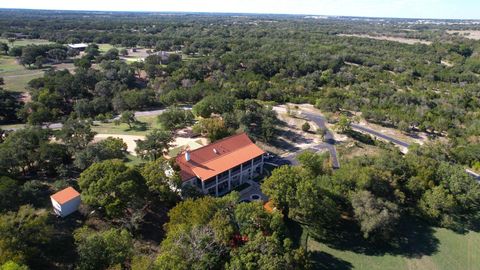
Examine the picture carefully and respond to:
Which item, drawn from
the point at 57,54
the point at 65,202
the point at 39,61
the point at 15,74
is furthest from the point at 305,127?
the point at 57,54

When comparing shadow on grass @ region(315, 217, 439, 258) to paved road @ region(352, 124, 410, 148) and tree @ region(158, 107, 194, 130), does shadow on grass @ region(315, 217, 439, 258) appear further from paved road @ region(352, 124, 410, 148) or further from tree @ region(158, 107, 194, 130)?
tree @ region(158, 107, 194, 130)

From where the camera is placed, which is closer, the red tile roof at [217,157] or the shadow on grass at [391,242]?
the shadow on grass at [391,242]

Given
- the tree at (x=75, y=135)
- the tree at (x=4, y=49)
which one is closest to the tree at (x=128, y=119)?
the tree at (x=75, y=135)

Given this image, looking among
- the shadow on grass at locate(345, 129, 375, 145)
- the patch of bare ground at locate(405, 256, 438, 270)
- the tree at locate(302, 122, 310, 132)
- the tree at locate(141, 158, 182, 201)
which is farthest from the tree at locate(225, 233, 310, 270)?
the shadow on grass at locate(345, 129, 375, 145)

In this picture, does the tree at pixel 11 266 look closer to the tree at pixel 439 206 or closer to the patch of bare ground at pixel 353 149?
the tree at pixel 439 206

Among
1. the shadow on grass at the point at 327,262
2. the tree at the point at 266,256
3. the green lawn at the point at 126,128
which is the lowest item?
the shadow on grass at the point at 327,262

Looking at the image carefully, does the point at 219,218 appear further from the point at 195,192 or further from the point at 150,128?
the point at 150,128

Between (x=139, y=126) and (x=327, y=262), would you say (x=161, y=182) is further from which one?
(x=139, y=126)

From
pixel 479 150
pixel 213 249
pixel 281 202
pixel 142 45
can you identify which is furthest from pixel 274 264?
pixel 142 45
